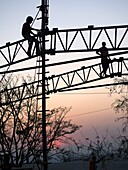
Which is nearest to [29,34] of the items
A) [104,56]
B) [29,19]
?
[29,19]

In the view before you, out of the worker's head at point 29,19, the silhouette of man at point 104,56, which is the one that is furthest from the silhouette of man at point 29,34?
the silhouette of man at point 104,56

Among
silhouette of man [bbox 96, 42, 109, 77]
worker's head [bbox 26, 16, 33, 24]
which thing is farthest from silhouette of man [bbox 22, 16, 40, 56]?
silhouette of man [bbox 96, 42, 109, 77]

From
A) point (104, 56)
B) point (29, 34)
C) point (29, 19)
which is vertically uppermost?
point (29, 19)

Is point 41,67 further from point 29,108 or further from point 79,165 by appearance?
point 29,108

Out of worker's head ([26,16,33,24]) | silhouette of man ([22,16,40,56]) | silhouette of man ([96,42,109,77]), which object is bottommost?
silhouette of man ([96,42,109,77])

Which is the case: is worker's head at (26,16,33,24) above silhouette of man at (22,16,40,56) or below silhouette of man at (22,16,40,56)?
above

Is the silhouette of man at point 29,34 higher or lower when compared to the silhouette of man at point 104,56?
higher

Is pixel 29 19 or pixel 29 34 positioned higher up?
pixel 29 19

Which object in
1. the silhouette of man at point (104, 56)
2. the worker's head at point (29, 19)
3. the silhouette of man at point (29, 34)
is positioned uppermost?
the worker's head at point (29, 19)

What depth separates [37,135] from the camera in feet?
126

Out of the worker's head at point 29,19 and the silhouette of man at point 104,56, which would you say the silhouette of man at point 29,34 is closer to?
the worker's head at point 29,19

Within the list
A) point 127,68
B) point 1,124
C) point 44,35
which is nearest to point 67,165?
point 127,68

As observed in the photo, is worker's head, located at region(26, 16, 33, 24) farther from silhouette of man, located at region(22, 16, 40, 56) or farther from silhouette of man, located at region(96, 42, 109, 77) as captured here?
silhouette of man, located at region(96, 42, 109, 77)

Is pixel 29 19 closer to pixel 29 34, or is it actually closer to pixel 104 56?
pixel 29 34
